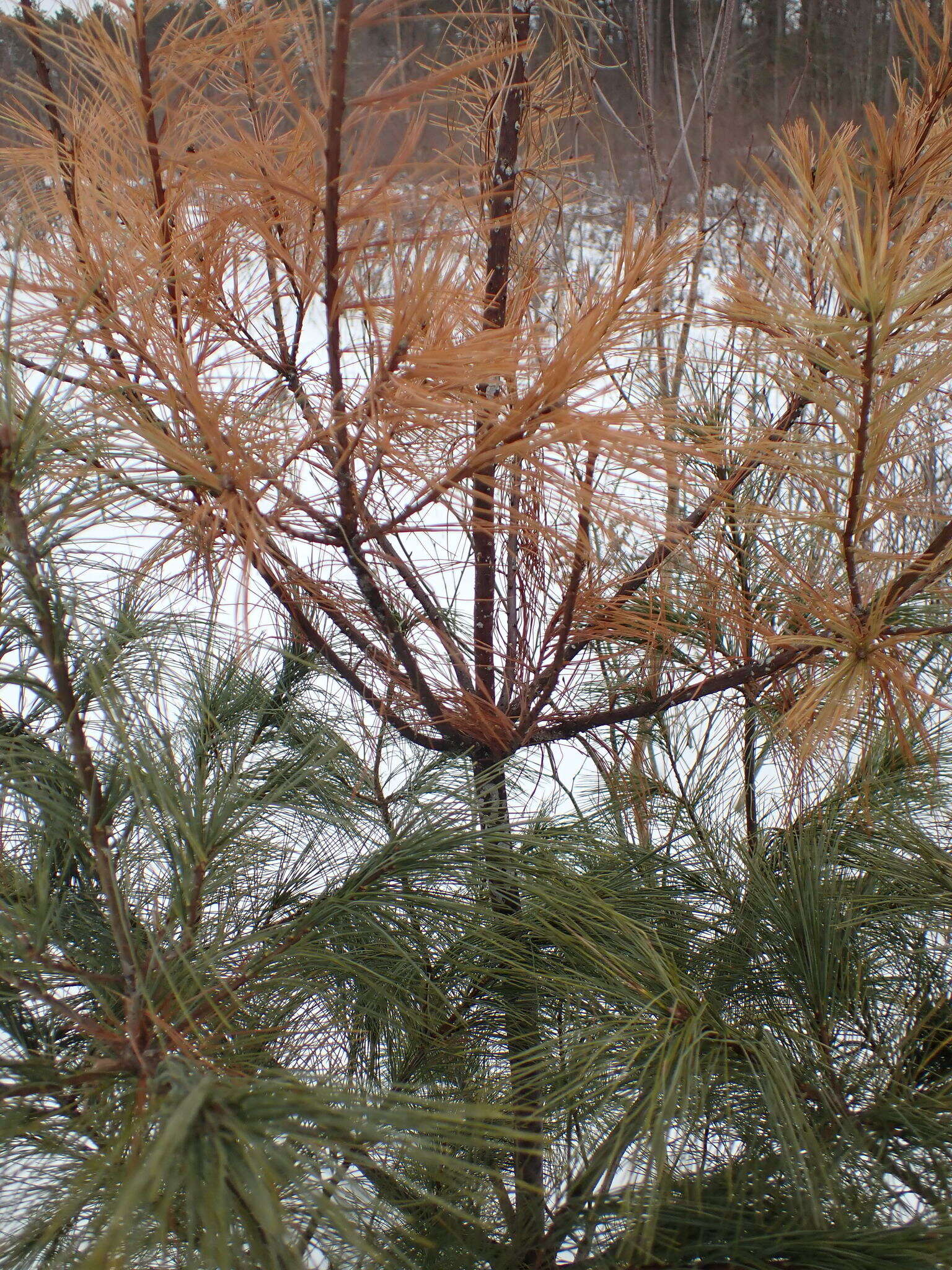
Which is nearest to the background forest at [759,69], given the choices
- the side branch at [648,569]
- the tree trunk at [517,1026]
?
the side branch at [648,569]

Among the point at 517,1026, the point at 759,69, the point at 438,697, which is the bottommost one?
the point at 517,1026

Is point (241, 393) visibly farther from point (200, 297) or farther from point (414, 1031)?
point (414, 1031)

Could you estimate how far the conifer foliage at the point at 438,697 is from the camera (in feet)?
0.89

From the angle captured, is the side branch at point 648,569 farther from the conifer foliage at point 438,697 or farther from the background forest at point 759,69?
the background forest at point 759,69

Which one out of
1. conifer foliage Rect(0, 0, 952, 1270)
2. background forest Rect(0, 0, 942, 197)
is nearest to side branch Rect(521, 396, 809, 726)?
conifer foliage Rect(0, 0, 952, 1270)

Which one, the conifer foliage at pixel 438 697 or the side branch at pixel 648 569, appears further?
the side branch at pixel 648 569

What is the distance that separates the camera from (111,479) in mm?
299

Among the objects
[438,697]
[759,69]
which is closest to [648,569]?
[438,697]

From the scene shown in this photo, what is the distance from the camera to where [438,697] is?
0.47 metres

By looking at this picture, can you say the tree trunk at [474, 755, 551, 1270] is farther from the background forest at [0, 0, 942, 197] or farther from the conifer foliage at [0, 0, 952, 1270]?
the background forest at [0, 0, 942, 197]

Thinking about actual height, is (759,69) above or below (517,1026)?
above

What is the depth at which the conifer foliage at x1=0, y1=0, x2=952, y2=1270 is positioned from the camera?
0.89 feet

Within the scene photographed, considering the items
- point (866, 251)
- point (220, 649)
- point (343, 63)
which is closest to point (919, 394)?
point (866, 251)

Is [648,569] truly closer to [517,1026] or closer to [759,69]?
[517,1026]
